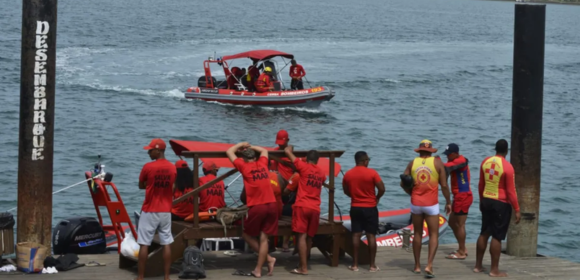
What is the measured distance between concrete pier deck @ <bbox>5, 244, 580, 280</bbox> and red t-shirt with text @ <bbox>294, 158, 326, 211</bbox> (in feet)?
2.67

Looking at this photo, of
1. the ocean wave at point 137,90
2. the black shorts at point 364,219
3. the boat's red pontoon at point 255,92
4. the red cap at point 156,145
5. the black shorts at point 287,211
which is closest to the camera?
the red cap at point 156,145

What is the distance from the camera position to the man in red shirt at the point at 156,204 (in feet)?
31.6

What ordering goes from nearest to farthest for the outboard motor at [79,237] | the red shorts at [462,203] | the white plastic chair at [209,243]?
the red shorts at [462,203] < the outboard motor at [79,237] < the white plastic chair at [209,243]

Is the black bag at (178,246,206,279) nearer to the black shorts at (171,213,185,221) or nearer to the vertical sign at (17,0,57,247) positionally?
the black shorts at (171,213,185,221)

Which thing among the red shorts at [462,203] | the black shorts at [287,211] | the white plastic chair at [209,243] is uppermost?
the red shorts at [462,203]

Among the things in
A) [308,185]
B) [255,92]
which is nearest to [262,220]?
[308,185]

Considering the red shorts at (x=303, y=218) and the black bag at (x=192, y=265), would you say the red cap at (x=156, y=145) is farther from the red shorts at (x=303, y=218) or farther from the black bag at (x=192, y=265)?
the red shorts at (x=303, y=218)

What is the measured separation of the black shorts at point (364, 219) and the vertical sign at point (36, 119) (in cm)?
353

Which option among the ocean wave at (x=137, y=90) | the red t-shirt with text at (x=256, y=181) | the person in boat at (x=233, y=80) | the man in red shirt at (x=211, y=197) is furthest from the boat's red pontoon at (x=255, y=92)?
the red t-shirt with text at (x=256, y=181)

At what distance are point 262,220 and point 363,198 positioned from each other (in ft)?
4.11

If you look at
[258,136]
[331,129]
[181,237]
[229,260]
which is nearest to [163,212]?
[181,237]

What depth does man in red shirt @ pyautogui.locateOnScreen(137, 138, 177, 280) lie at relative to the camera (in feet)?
31.6

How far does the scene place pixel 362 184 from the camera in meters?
10.4

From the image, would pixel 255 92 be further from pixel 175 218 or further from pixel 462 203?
pixel 175 218
